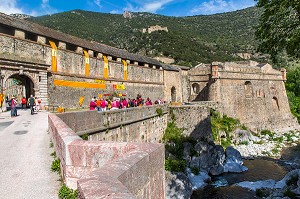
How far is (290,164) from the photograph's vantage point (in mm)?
23266

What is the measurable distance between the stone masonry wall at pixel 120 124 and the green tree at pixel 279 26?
26.5 ft

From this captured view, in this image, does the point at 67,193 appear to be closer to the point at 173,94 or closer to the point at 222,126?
the point at 222,126

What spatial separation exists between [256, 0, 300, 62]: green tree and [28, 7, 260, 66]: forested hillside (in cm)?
5170

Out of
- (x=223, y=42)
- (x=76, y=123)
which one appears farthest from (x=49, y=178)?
(x=223, y=42)

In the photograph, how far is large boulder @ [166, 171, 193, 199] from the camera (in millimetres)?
15775

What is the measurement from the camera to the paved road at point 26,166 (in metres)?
4.82

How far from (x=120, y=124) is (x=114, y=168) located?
1111cm

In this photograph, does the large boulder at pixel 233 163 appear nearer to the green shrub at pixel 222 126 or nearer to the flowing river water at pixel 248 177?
the flowing river water at pixel 248 177

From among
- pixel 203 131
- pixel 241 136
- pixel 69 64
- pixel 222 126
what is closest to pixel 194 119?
pixel 203 131

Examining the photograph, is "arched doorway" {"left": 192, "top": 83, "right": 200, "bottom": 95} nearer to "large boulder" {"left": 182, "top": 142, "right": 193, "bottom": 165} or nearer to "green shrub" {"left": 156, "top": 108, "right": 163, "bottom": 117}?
"large boulder" {"left": 182, "top": 142, "right": 193, "bottom": 165}

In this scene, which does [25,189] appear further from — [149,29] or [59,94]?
[149,29]

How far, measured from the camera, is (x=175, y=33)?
3223 inches

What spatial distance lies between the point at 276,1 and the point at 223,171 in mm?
15834

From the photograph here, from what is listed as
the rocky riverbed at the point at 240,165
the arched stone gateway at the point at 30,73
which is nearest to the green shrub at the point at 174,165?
the rocky riverbed at the point at 240,165
